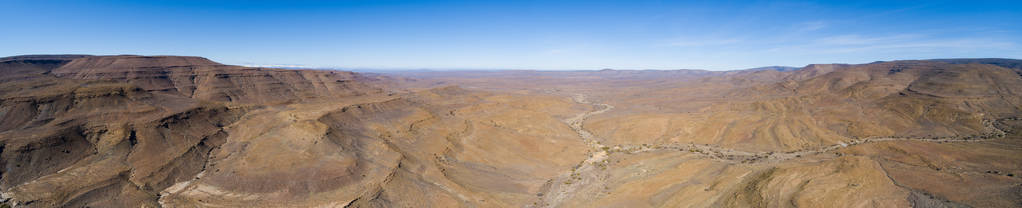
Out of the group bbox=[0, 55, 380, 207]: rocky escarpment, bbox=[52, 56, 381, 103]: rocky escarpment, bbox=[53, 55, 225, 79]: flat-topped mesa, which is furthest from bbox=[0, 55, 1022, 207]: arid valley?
bbox=[52, 56, 381, 103]: rocky escarpment

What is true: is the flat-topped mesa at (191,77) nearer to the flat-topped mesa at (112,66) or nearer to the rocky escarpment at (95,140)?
the flat-topped mesa at (112,66)

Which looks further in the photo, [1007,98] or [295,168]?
[1007,98]

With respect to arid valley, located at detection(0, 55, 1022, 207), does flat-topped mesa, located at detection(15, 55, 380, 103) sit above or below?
above

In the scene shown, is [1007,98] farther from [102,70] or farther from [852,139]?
[102,70]

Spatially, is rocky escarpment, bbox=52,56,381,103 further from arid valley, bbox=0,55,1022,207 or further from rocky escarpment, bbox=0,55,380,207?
rocky escarpment, bbox=0,55,380,207

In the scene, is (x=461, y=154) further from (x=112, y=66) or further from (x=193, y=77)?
(x=112, y=66)

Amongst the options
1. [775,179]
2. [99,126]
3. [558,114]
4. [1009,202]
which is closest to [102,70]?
[99,126]

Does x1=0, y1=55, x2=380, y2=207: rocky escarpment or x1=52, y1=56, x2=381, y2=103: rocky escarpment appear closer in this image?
x1=0, y1=55, x2=380, y2=207: rocky escarpment

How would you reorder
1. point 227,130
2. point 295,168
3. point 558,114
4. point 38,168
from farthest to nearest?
point 558,114 < point 227,130 < point 295,168 < point 38,168

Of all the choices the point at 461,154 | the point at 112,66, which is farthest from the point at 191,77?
the point at 461,154
